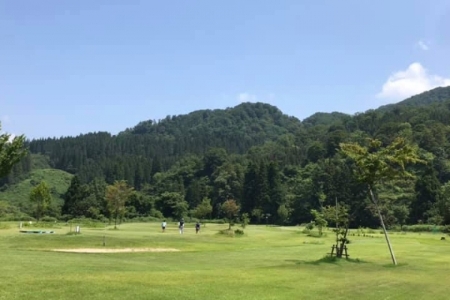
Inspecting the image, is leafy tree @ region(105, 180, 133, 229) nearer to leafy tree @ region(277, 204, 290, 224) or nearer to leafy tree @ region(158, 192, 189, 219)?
leafy tree @ region(158, 192, 189, 219)

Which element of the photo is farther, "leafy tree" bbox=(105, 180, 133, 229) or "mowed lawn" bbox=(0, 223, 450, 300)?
"leafy tree" bbox=(105, 180, 133, 229)

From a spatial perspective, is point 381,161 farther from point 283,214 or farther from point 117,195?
point 283,214

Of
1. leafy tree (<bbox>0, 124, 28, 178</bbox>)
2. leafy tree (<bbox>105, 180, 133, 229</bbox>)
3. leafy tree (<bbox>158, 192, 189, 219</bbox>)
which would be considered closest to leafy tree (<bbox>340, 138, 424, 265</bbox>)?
leafy tree (<bbox>0, 124, 28, 178</bbox>)

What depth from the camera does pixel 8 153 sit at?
118 ft

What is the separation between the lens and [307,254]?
4231 cm

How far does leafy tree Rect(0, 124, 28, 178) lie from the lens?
3541 cm

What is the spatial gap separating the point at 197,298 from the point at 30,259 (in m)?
13.6

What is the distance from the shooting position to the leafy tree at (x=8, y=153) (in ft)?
116

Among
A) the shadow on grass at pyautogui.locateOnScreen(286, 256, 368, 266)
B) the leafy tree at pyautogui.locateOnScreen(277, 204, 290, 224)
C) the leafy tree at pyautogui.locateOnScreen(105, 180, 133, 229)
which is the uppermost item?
the leafy tree at pyautogui.locateOnScreen(105, 180, 133, 229)

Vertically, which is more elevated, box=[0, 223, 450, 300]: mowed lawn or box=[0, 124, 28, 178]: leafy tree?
box=[0, 124, 28, 178]: leafy tree

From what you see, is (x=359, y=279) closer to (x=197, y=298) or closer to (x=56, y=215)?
(x=197, y=298)

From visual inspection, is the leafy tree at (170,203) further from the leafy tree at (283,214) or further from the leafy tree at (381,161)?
the leafy tree at (381,161)

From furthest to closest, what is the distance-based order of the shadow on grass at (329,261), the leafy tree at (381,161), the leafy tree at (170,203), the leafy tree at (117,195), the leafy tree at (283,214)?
the leafy tree at (283,214), the leafy tree at (170,203), the leafy tree at (117,195), the leafy tree at (381,161), the shadow on grass at (329,261)

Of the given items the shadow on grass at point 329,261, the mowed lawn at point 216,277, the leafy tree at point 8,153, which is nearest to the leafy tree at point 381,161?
the shadow on grass at point 329,261
